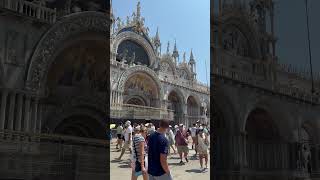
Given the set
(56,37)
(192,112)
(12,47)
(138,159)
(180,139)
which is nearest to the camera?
(12,47)

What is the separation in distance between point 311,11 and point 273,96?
4.06ft

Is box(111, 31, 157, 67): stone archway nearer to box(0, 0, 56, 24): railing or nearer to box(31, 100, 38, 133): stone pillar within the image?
box(0, 0, 56, 24): railing

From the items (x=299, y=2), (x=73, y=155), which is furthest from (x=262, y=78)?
(x=73, y=155)

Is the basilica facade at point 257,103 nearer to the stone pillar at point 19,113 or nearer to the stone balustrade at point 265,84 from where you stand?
the stone balustrade at point 265,84

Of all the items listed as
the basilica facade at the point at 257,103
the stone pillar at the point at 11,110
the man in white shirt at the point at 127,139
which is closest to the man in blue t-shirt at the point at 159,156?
the basilica facade at the point at 257,103

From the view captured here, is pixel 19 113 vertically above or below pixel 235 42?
below

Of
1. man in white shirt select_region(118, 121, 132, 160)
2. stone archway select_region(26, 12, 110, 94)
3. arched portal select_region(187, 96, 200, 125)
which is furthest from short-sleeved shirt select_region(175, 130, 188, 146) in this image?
stone archway select_region(26, 12, 110, 94)

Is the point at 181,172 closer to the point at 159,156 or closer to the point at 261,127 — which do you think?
the point at 159,156

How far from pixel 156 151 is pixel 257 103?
999mm

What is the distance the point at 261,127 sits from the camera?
3492 mm

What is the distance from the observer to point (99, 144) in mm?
3771

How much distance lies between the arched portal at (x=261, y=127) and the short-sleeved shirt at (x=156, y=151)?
75 centimetres

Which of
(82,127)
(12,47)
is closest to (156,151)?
(82,127)

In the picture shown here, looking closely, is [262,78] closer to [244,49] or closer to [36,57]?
[244,49]
